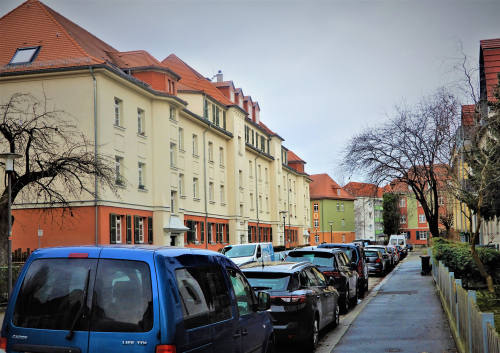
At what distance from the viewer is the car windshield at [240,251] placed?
2552cm

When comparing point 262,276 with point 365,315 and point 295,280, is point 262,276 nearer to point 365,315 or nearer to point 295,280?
point 295,280

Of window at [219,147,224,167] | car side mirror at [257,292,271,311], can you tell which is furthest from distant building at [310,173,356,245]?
car side mirror at [257,292,271,311]

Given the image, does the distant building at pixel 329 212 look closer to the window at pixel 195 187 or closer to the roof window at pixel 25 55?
the window at pixel 195 187

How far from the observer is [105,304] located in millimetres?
4535

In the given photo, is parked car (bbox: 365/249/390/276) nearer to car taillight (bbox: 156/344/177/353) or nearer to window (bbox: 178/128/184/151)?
A: window (bbox: 178/128/184/151)

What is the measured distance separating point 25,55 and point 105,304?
3018 cm

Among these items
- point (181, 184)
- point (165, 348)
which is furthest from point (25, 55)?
point (165, 348)

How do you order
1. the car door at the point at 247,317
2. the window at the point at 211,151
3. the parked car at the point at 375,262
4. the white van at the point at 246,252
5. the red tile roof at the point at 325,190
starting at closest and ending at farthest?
1. the car door at the point at 247,317
2. the white van at the point at 246,252
3. the parked car at the point at 375,262
4. the window at the point at 211,151
5. the red tile roof at the point at 325,190

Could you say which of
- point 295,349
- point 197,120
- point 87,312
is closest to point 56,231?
point 197,120

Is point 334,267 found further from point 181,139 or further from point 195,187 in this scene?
point 195,187

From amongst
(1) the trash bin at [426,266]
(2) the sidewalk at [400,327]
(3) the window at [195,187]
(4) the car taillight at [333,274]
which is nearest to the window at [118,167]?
(3) the window at [195,187]

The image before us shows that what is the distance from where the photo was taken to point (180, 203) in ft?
127

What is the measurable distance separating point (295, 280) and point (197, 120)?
32962mm

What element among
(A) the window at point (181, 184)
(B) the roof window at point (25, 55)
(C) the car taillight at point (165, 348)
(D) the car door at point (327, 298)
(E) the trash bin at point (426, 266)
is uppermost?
(B) the roof window at point (25, 55)
